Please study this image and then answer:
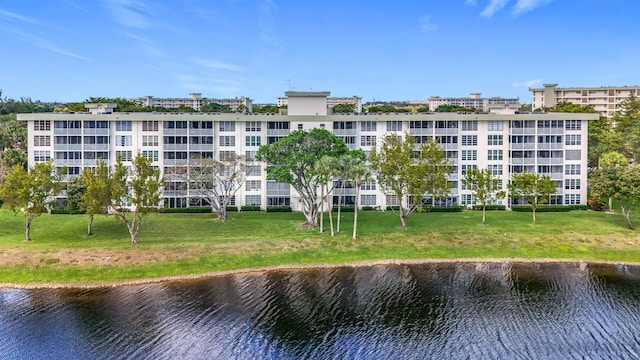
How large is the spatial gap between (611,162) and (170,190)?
2924 inches

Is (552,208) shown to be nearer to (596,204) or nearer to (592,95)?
(596,204)

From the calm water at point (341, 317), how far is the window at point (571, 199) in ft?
109

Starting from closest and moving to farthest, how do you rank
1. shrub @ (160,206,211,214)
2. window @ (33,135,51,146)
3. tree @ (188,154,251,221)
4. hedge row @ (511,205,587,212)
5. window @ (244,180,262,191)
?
tree @ (188,154,251,221) → shrub @ (160,206,211,214) → hedge row @ (511,205,587,212) → window @ (33,135,51,146) → window @ (244,180,262,191)

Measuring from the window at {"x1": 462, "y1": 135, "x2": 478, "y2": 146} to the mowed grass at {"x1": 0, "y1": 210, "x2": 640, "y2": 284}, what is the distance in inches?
672

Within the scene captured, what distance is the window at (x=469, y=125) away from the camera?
7900 centimetres

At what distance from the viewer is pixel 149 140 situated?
76.6m

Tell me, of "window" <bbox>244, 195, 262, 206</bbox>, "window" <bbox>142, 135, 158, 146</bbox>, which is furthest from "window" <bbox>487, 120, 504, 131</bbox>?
"window" <bbox>142, 135, 158, 146</bbox>

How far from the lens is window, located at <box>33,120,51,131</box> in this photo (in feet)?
246

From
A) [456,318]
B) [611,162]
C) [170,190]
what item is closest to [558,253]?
[456,318]

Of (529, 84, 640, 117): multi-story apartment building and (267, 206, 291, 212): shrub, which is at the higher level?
(529, 84, 640, 117): multi-story apartment building

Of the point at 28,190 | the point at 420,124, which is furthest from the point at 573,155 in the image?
the point at 28,190

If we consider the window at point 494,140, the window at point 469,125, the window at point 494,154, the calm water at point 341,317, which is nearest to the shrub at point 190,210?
the calm water at point 341,317

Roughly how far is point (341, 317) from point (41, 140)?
64678 mm

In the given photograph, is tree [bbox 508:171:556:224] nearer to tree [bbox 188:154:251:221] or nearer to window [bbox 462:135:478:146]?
window [bbox 462:135:478:146]
